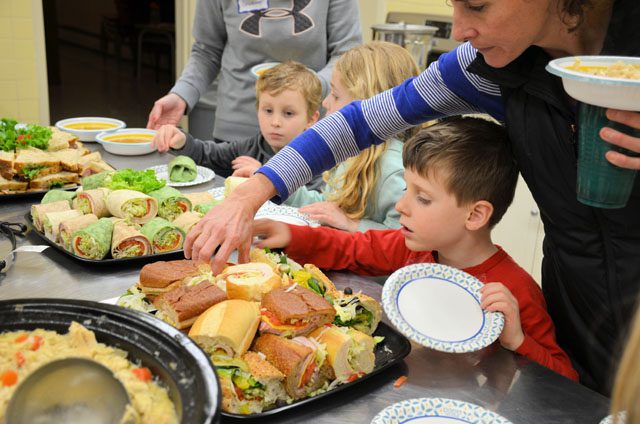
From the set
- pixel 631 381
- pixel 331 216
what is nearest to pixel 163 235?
pixel 331 216

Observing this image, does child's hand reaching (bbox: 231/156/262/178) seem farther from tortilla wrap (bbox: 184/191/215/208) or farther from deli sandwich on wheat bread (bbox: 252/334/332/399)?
deli sandwich on wheat bread (bbox: 252/334/332/399)

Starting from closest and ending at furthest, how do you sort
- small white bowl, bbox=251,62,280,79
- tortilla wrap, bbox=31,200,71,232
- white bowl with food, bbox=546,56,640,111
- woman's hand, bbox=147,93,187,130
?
white bowl with food, bbox=546,56,640,111 → tortilla wrap, bbox=31,200,71,232 → small white bowl, bbox=251,62,280,79 → woman's hand, bbox=147,93,187,130

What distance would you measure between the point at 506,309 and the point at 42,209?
1.42 meters

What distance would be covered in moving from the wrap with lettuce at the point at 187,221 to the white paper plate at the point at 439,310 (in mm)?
729

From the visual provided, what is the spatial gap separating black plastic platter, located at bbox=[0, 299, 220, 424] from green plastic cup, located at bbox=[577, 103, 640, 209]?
79 cm

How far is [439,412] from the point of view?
1184mm

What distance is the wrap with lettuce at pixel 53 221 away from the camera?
6.24ft

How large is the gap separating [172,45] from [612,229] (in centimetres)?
981

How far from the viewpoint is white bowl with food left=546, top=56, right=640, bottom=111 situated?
3.35 ft

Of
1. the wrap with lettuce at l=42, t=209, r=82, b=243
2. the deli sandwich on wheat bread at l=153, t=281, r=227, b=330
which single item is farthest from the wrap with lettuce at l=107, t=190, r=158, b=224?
the deli sandwich on wheat bread at l=153, t=281, r=227, b=330

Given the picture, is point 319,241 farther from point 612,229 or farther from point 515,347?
point 612,229

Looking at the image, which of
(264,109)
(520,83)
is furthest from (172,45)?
(520,83)

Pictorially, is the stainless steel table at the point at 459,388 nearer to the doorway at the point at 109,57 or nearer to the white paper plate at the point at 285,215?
the white paper plate at the point at 285,215

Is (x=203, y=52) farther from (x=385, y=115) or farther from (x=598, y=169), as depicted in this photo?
(x=598, y=169)
